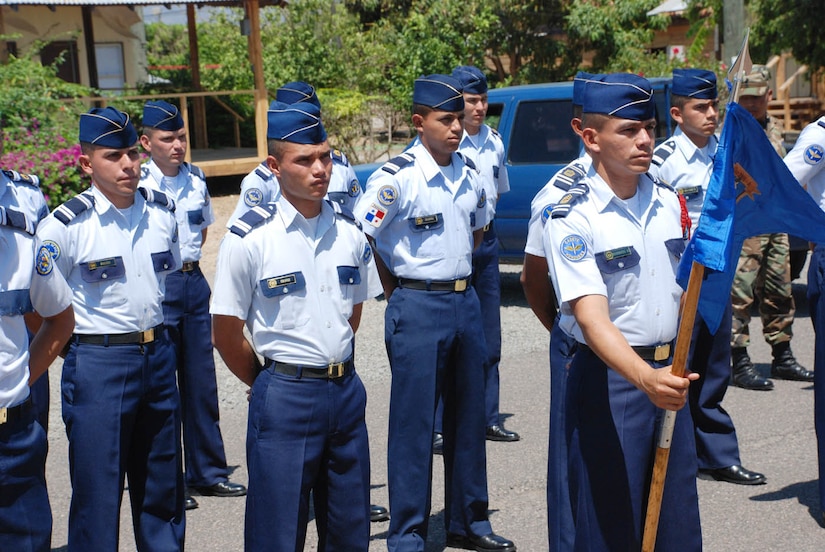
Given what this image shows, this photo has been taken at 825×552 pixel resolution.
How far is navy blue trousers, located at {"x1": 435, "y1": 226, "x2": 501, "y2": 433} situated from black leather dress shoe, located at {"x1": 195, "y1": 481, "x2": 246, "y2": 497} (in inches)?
54.4

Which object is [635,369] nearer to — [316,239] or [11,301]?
[316,239]

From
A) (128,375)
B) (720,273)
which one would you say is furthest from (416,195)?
(720,273)

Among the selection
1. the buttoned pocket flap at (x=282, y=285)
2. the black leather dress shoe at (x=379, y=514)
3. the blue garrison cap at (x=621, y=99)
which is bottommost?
the black leather dress shoe at (x=379, y=514)

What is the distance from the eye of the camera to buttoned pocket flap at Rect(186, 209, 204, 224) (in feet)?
22.4

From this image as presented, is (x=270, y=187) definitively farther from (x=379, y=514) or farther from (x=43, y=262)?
(x=43, y=262)

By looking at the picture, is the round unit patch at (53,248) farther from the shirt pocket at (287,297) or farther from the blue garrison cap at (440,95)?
the blue garrison cap at (440,95)

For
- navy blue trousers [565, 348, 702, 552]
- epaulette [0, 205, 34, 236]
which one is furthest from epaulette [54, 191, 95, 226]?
navy blue trousers [565, 348, 702, 552]

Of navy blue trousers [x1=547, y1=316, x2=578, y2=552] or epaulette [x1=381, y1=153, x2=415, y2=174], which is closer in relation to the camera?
navy blue trousers [x1=547, y1=316, x2=578, y2=552]

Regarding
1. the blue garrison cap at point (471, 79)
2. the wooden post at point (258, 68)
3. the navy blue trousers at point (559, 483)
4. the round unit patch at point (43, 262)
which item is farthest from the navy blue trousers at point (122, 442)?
the wooden post at point (258, 68)

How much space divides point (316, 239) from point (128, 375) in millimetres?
1272

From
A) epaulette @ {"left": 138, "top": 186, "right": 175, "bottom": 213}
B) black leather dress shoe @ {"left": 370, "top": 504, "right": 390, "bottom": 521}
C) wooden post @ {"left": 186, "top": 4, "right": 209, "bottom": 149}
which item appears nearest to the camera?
epaulette @ {"left": 138, "top": 186, "right": 175, "bottom": 213}

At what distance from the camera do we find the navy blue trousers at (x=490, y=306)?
7125 millimetres

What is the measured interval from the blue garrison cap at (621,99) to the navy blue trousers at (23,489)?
7.78ft

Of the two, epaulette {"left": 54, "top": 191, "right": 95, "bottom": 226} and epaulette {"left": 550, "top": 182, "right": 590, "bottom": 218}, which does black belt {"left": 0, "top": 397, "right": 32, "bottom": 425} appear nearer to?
epaulette {"left": 54, "top": 191, "right": 95, "bottom": 226}
